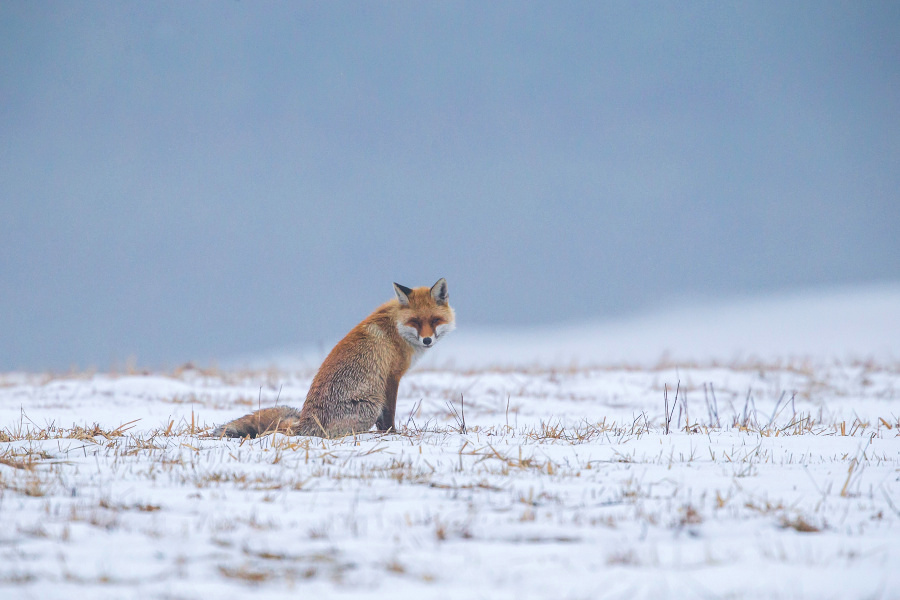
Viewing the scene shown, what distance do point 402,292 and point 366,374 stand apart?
1138 mm

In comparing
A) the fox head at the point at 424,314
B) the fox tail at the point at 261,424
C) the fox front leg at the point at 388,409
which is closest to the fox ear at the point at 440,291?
the fox head at the point at 424,314

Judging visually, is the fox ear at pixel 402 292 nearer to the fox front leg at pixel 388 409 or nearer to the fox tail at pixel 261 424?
the fox front leg at pixel 388 409

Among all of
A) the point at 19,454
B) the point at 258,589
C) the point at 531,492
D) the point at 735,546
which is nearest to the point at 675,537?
the point at 735,546

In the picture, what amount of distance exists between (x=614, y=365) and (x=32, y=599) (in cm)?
2018

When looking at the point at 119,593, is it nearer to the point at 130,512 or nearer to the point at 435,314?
the point at 130,512

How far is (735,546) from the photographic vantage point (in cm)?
312

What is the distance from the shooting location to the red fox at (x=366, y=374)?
22.7 ft

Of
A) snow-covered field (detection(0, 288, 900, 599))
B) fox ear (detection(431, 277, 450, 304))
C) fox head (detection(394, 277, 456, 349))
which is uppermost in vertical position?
fox ear (detection(431, 277, 450, 304))

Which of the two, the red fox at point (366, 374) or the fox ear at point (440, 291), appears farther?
the fox ear at point (440, 291)

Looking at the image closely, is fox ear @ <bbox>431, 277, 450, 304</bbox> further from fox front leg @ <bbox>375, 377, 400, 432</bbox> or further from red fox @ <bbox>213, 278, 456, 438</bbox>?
fox front leg @ <bbox>375, 377, 400, 432</bbox>

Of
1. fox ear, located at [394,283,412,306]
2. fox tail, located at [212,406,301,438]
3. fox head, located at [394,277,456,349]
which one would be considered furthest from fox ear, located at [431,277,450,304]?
fox tail, located at [212,406,301,438]

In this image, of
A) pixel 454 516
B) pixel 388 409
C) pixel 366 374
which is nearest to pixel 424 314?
pixel 366 374

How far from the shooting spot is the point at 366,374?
7.17 m

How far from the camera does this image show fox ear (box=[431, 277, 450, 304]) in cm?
792
